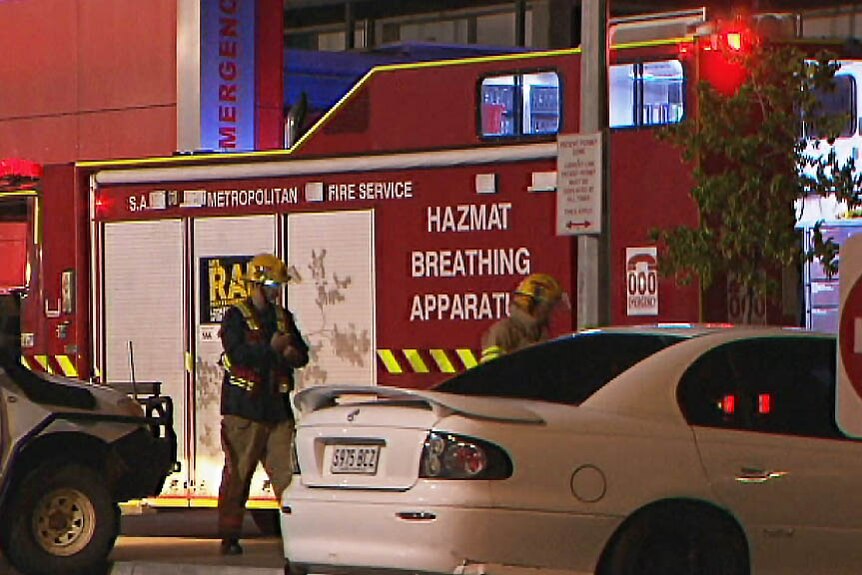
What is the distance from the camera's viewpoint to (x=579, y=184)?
1333 centimetres

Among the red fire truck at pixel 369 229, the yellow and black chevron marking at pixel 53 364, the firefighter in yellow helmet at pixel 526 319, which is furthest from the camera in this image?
the yellow and black chevron marking at pixel 53 364

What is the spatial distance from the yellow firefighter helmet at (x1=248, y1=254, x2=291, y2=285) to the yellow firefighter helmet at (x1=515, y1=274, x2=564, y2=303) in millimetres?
1472

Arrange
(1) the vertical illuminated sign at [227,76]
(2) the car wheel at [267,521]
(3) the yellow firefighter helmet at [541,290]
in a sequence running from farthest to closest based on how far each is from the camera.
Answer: (1) the vertical illuminated sign at [227,76]
(2) the car wheel at [267,521]
(3) the yellow firefighter helmet at [541,290]

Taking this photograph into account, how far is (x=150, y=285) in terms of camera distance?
51.5 ft

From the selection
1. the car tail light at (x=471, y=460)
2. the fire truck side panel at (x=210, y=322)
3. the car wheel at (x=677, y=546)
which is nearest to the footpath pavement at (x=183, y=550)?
the fire truck side panel at (x=210, y=322)

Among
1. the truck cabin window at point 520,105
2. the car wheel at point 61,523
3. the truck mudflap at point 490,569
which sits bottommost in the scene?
the car wheel at point 61,523

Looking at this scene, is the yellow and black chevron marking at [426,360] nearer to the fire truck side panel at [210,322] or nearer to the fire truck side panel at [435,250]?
the fire truck side panel at [435,250]

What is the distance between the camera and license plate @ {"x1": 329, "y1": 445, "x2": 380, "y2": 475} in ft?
31.3

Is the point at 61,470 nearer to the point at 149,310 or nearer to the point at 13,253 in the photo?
the point at 149,310

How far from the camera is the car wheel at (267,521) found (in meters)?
15.4

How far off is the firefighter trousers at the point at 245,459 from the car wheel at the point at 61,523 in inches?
32.1

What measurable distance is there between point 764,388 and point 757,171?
4130mm

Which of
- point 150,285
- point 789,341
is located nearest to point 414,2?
point 150,285

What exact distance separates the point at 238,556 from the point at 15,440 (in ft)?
5.05
